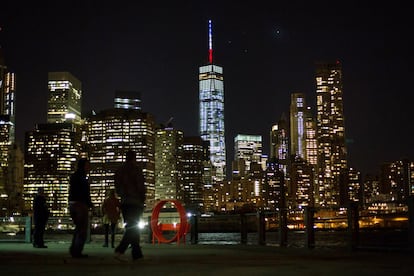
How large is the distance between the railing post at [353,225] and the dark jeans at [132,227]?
6.12 m

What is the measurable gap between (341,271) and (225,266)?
1.82 metres

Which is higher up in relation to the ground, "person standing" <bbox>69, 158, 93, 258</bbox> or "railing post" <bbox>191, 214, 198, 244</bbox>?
"person standing" <bbox>69, 158, 93, 258</bbox>

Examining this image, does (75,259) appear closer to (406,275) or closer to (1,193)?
(406,275)

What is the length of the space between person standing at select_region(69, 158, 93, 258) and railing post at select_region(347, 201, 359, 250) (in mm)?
6173

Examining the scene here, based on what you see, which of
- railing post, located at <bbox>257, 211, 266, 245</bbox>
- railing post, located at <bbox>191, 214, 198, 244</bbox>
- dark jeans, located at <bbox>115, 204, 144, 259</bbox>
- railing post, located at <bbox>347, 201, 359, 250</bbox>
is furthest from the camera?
railing post, located at <bbox>191, 214, 198, 244</bbox>

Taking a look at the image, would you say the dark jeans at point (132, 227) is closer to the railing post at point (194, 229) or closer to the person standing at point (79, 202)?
the person standing at point (79, 202)

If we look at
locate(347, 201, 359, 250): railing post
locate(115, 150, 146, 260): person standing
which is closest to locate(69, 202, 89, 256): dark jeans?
locate(115, 150, 146, 260): person standing

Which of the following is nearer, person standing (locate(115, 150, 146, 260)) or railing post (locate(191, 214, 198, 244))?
person standing (locate(115, 150, 146, 260))

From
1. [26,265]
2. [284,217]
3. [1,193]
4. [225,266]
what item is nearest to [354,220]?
[284,217]

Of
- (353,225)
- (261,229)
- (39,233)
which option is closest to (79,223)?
(39,233)

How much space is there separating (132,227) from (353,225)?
639cm

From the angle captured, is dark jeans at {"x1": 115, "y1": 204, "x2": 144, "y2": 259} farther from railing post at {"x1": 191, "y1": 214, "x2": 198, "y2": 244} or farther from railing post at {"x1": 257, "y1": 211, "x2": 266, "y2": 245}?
railing post at {"x1": 191, "y1": 214, "x2": 198, "y2": 244}

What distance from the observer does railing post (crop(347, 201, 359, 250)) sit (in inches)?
605

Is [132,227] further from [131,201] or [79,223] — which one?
[79,223]
